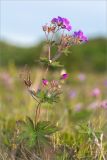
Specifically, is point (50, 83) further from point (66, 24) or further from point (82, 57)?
point (82, 57)

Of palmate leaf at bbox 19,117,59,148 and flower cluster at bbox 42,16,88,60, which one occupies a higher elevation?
flower cluster at bbox 42,16,88,60

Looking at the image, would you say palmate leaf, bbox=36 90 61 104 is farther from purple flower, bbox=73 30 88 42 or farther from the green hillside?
the green hillside

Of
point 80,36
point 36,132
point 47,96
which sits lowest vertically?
point 36,132

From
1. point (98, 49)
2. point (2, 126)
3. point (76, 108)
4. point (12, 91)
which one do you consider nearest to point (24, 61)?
point (98, 49)

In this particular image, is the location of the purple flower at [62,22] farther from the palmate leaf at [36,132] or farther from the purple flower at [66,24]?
the palmate leaf at [36,132]

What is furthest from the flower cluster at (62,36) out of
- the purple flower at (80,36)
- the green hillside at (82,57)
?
the green hillside at (82,57)

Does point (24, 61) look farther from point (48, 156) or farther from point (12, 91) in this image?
point (48, 156)

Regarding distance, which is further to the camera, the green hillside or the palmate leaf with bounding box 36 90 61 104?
the green hillside

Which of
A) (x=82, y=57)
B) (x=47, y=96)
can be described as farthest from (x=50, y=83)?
(x=82, y=57)

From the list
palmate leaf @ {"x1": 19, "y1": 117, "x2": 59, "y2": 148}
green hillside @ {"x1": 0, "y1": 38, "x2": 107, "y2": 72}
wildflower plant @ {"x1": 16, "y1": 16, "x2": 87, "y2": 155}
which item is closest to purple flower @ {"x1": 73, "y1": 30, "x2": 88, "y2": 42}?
wildflower plant @ {"x1": 16, "y1": 16, "x2": 87, "y2": 155}
